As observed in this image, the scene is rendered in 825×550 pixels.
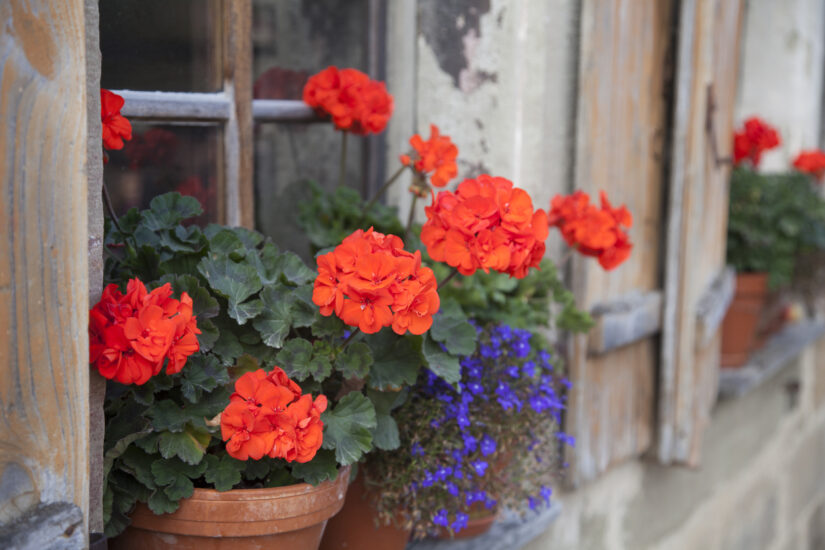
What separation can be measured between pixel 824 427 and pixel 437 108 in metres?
4.28

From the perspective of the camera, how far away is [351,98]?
5.45 feet

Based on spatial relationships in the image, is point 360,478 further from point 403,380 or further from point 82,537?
point 82,537

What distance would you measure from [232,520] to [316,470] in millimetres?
128

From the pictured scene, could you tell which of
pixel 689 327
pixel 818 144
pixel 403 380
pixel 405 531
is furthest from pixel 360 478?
pixel 818 144

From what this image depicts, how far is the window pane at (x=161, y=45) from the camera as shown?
55.2 inches

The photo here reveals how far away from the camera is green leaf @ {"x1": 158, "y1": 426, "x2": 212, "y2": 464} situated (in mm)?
1092

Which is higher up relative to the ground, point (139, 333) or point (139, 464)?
point (139, 333)

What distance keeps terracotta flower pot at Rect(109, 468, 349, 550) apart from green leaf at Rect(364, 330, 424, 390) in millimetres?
180

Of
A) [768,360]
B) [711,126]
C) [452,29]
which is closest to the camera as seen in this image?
[452,29]

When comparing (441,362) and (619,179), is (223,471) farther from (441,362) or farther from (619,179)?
(619,179)

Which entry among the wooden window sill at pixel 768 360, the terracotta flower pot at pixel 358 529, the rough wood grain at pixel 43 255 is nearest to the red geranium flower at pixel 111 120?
the rough wood grain at pixel 43 255

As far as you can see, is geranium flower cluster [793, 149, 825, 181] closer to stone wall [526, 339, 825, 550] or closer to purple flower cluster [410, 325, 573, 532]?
stone wall [526, 339, 825, 550]

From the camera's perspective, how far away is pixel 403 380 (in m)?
1.27

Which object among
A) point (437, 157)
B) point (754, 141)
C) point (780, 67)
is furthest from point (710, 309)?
point (780, 67)
